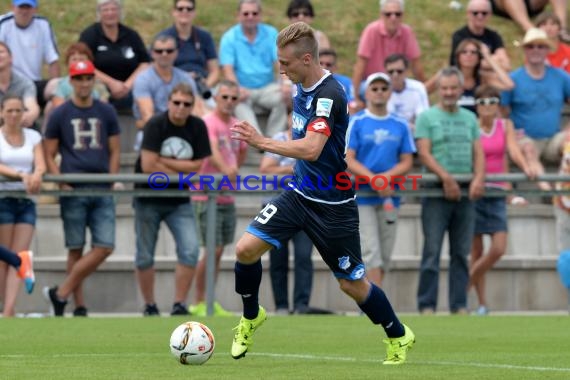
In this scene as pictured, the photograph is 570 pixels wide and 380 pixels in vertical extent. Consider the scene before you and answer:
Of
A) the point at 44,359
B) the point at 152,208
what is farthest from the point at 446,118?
the point at 44,359

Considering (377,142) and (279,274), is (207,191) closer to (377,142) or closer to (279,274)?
(279,274)

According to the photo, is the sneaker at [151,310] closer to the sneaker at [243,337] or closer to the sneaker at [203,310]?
the sneaker at [203,310]

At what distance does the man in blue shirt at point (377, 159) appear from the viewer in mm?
14484

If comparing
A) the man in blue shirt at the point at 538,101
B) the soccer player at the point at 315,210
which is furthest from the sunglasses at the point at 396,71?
the soccer player at the point at 315,210

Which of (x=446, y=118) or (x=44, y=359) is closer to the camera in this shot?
(x=44, y=359)

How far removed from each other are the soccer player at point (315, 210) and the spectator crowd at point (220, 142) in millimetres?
4863

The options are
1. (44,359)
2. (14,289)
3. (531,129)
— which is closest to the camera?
(44,359)

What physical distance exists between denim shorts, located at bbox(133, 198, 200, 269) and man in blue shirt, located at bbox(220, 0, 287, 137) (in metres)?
2.68

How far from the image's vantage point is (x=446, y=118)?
48.7 ft

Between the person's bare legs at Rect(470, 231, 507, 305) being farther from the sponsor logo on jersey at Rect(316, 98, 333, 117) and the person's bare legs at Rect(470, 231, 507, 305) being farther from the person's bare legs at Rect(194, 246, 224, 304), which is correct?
the sponsor logo on jersey at Rect(316, 98, 333, 117)

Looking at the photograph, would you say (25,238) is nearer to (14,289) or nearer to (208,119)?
(14,289)

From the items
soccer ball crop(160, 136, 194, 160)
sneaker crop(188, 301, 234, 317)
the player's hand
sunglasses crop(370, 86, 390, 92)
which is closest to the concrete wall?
sneaker crop(188, 301, 234, 317)

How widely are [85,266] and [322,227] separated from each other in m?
5.48

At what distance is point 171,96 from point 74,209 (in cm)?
155
